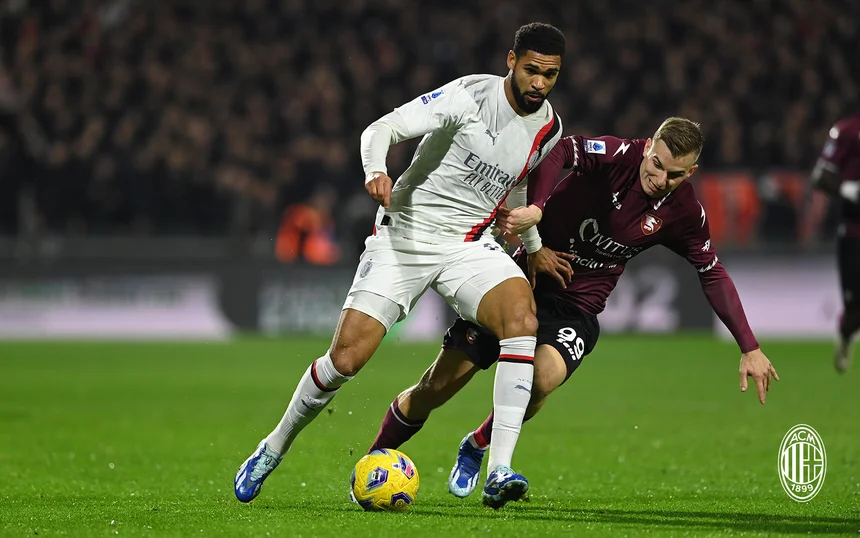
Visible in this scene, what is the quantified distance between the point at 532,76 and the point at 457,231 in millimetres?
823

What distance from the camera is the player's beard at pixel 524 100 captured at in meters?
5.65

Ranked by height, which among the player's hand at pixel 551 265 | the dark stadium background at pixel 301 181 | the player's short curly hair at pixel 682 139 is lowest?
the dark stadium background at pixel 301 181

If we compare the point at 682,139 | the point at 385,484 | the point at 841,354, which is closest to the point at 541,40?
the point at 682,139

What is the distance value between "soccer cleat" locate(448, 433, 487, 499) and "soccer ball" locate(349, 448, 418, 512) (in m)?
0.52

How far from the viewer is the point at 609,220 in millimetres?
6152

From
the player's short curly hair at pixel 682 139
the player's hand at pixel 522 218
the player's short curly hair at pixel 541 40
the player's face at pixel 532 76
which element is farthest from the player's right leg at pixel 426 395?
the player's short curly hair at pixel 541 40

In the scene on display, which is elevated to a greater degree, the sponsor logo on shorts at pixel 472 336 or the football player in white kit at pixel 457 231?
the football player in white kit at pixel 457 231

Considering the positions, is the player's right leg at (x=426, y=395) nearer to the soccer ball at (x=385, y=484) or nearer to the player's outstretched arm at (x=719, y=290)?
the soccer ball at (x=385, y=484)

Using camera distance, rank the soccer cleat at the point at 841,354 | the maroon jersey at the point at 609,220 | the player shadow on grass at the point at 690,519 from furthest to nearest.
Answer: the soccer cleat at the point at 841,354 < the maroon jersey at the point at 609,220 < the player shadow on grass at the point at 690,519

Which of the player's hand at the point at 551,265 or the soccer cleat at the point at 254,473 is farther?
the player's hand at the point at 551,265

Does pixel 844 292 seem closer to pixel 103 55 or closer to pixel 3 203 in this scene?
pixel 3 203

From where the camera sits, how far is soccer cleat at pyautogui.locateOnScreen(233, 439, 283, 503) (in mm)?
5668

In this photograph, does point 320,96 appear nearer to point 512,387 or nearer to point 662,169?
point 662,169

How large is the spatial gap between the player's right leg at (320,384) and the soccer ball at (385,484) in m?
0.39
